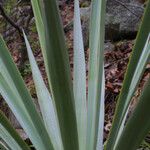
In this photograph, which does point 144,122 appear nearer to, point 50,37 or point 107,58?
point 50,37

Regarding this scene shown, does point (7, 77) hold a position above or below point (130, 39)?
below

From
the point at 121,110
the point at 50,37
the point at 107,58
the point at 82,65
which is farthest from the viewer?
the point at 107,58

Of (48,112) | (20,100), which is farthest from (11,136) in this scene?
(48,112)

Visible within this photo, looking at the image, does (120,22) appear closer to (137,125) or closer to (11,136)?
(11,136)

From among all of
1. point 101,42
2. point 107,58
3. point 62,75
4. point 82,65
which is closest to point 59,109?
point 62,75

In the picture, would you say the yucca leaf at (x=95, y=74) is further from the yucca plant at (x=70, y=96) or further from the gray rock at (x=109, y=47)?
the gray rock at (x=109, y=47)

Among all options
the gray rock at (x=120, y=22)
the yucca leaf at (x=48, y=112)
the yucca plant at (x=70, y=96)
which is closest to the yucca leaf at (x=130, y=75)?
the yucca plant at (x=70, y=96)
